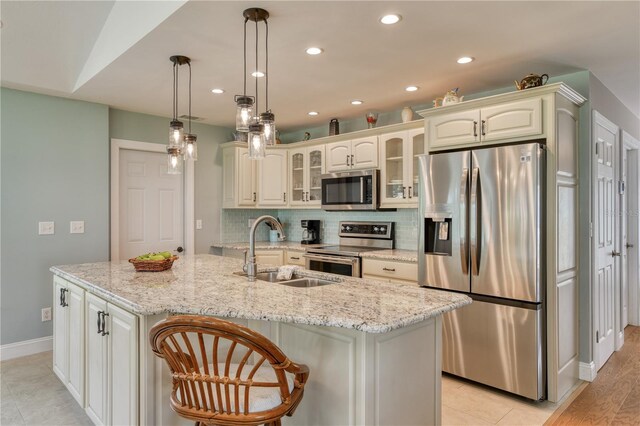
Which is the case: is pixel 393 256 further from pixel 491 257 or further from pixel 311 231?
pixel 311 231

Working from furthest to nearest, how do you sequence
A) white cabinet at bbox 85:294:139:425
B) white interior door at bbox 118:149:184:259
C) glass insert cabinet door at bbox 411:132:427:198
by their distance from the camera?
white interior door at bbox 118:149:184:259
glass insert cabinet door at bbox 411:132:427:198
white cabinet at bbox 85:294:139:425

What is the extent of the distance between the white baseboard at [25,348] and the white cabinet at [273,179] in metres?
2.64

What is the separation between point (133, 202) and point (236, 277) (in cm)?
264

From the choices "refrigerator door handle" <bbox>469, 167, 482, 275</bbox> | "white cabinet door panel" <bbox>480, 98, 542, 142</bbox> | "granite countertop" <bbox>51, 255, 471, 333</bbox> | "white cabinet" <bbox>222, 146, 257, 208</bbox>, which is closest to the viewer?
"granite countertop" <bbox>51, 255, 471, 333</bbox>

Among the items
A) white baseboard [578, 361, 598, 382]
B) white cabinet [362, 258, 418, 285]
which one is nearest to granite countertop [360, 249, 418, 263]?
white cabinet [362, 258, 418, 285]

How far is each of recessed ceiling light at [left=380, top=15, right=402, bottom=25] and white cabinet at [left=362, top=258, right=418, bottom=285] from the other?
6.57 ft

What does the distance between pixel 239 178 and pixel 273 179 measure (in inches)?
16.7

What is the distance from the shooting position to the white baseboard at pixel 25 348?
145 inches

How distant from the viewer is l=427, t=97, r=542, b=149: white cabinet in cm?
288

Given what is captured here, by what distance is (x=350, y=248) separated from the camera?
15.1ft

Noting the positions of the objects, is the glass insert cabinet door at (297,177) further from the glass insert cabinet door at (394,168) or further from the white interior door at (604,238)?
the white interior door at (604,238)

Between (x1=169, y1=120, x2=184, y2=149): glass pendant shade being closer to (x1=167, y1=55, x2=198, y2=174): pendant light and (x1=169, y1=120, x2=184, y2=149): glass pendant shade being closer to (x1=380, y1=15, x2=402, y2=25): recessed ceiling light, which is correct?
(x1=167, y1=55, x2=198, y2=174): pendant light

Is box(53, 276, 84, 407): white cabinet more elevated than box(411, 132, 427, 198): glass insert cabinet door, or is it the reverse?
box(411, 132, 427, 198): glass insert cabinet door

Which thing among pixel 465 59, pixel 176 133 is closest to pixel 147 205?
pixel 176 133
